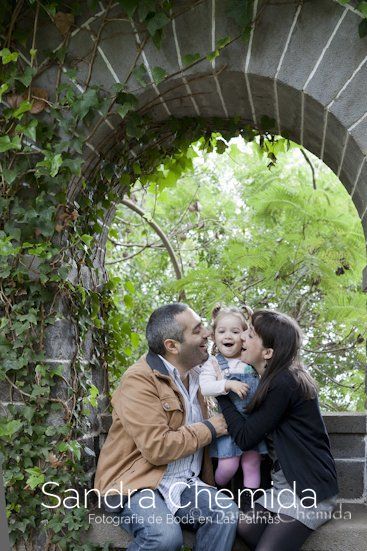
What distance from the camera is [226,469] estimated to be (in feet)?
9.68

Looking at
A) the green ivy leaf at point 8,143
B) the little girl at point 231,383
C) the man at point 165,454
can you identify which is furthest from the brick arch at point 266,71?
the little girl at point 231,383

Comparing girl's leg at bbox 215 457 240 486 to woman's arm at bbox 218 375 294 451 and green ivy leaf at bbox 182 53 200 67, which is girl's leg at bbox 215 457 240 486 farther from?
green ivy leaf at bbox 182 53 200 67

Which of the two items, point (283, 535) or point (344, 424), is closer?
point (283, 535)

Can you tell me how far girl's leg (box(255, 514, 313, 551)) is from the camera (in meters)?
2.58

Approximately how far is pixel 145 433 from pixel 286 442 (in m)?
0.55

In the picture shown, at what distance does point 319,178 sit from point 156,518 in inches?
160

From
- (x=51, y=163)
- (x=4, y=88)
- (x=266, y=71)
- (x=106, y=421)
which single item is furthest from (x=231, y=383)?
(x=4, y=88)

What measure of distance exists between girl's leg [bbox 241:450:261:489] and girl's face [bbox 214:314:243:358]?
16.8 inches

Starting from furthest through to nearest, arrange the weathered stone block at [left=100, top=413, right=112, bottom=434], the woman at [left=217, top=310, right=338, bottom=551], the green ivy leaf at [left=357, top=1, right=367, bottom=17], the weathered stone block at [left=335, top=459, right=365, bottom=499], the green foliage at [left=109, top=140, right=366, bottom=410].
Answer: the green foliage at [left=109, top=140, right=366, bottom=410] → the weathered stone block at [left=100, top=413, right=112, bottom=434] → the weathered stone block at [left=335, top=459, right=365, bottom=499] → the woman at [left=217, top=310, right=338, bottom=551] → the green ivy leaf at [left=357, top=1, right=367, bottom=17]

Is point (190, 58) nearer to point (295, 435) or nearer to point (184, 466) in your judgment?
point (295, 435)

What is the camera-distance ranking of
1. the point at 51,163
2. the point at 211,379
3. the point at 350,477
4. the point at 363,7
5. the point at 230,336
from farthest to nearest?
the point at 350,477 → the point at 230,336 → the point at 211,379 → the point at 51,163 → the point at 363,7

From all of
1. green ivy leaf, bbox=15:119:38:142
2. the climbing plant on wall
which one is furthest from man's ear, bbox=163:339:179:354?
green ivy leaf, bbox=15:119:38:142

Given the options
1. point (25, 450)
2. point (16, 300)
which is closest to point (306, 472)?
point (25, 450)

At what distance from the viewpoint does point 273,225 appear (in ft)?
16.2
